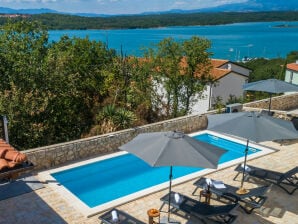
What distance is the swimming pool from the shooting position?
10.8 metres

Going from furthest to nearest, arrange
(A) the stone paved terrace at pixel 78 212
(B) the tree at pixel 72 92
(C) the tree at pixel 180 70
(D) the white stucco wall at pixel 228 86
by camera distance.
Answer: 1. (D) the white stucco wall at pixel 228 86
2. (C) the tree at pixel 180 70
3. (B) the tree at pixel 72 92
4. (A) the stone paved terrace at pixel 78 212

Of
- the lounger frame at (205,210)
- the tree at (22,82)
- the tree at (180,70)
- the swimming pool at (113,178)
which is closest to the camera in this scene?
the lounger frame at (205,210)

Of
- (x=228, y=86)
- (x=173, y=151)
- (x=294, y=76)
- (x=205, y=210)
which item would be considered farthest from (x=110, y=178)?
(x=294, y=76)

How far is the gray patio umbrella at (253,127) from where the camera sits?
28.7ft

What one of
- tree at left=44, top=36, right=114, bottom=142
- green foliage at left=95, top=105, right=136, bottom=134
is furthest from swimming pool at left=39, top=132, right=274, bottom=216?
tree at left=44, top=36, right=114, bottom=142

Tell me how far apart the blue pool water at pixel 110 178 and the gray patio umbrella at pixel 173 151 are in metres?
3.55

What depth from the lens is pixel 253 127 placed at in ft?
29.5

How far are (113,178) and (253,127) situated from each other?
552cm

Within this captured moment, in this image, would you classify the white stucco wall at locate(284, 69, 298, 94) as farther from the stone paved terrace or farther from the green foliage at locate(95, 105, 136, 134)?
the stone paved terrace

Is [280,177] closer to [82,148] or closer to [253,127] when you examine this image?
[253,127]

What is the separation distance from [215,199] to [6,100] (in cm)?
902

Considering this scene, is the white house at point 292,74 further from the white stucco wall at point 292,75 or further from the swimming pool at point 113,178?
the swimming pool at point 113,178

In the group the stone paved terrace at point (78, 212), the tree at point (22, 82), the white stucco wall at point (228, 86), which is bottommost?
the white stucco wall at point (228, 86)

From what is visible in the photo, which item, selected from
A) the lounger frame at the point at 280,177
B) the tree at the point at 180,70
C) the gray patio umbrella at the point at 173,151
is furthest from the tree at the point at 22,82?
the lounger frame at the point at 280,177
